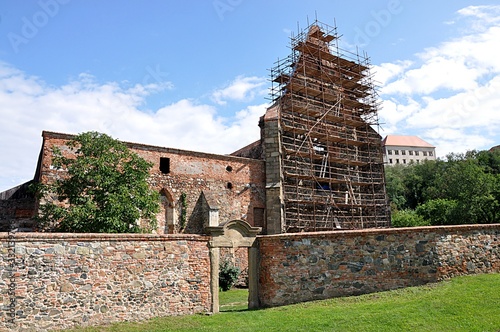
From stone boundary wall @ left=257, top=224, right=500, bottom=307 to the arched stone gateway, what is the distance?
301mm

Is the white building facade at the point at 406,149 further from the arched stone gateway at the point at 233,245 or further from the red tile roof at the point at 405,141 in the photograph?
the arched stone gateway at the point at 233,245

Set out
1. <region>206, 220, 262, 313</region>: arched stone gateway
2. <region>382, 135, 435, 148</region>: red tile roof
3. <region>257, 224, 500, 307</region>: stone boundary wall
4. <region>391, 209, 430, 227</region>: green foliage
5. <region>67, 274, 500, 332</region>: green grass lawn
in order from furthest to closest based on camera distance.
Result: <region>382, 135, 435, 148</region>: red tile roof, <region>391, 209, 430, 227</region>: green foliage, <region>257, 224, 500, 307</region>: stone boundary wall, <region>206, 220, 262, 313</region>: arched stone gateway, <region>67, 274, 500, 332</region>: green grass lawn

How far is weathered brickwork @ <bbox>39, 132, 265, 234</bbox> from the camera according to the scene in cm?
2392

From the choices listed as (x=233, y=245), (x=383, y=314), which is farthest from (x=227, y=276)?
(x=383, y=314)

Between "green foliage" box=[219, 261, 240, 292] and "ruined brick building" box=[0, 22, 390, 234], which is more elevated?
"ruined brick building" box=[0, 22, 390, 234]

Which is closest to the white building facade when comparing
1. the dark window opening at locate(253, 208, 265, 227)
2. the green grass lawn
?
the dark window opening at locate(253, 208, 265, 227)

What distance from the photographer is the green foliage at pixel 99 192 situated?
17.3 metres

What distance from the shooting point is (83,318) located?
12273 mm

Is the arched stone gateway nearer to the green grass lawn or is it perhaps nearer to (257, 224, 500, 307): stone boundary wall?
(257, 224, 500, 307): stone boundary wall

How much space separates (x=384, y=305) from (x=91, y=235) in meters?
9.11

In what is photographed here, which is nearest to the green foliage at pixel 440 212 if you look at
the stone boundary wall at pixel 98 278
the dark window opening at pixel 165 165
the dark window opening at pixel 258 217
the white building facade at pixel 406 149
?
the dark window opening at pixel 258 217

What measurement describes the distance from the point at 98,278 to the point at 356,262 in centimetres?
857

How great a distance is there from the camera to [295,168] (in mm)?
27484

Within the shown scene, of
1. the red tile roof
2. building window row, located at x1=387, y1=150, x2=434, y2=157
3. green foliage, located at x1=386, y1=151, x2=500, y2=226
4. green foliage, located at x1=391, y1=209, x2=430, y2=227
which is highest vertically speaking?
the red tile roof
